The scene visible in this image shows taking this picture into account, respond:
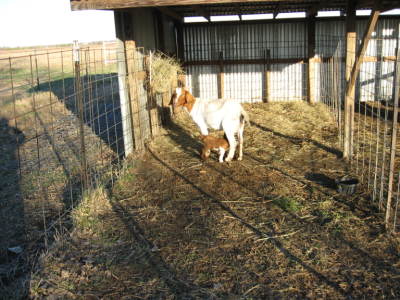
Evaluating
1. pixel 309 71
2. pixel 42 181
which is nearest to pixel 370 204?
pixel 42 181

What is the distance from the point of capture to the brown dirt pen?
3957 mm

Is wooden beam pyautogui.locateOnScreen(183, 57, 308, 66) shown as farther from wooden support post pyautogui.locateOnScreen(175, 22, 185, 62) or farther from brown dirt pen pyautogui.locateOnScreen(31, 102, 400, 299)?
brown dirt pen pyautogui.locateOnScreen(31, 102, 400, 299)

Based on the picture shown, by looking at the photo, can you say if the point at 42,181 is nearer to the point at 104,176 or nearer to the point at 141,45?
the point at 104,176

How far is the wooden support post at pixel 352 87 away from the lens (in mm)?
6249

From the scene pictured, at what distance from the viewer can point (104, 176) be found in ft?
23.1

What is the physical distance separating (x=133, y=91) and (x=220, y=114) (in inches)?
74.1

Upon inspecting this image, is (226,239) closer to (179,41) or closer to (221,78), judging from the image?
(221,78)

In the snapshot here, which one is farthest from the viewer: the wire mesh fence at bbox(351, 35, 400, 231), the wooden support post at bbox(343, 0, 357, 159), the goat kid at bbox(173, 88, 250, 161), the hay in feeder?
the hay in feeder

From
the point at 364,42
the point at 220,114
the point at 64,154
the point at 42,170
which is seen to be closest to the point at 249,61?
the point at 220,114

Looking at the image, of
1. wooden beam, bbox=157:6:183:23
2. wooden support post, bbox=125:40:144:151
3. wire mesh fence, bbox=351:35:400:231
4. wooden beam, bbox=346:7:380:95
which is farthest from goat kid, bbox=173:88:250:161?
wooden beam, bbox=157:6:183:23

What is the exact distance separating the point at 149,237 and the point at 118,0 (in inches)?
152

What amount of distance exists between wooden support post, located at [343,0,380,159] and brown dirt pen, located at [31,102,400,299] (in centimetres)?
37

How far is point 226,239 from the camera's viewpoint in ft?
15.9

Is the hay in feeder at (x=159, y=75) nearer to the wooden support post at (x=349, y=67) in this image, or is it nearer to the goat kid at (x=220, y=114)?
the goat kid at (x=220, y=114)
